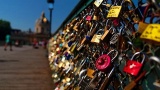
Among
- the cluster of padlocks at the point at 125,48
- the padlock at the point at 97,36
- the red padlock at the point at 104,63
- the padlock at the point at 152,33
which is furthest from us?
the padlock at the point at 97,36

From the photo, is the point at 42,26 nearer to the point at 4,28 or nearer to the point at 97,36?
the point at 4,28

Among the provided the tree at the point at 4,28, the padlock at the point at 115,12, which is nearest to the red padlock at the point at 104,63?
the padlock at the point at 115,12

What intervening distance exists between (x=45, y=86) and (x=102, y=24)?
367cm

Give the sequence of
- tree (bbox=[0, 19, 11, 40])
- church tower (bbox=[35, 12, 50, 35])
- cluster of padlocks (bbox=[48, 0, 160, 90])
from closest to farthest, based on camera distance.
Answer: cluster of padlocks (bbox=[48, 0, 160, 90]) < tree (bbox=[0, 19, 11, 40]) < church tower (bbox=[35, 12, 50, 35])

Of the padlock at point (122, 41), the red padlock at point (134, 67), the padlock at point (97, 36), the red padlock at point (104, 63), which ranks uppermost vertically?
the red padlock at point (134, 67)

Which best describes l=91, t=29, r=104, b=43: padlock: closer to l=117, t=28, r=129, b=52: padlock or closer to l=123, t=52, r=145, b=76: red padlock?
l=117, t=28, r=129, b=52: padlock

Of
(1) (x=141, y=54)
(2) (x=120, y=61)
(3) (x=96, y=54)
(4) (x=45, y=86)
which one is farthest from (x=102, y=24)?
(4) (x=45, y=86)

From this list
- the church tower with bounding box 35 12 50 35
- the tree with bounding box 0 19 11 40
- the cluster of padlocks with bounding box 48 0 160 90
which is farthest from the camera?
the church tower with bounding box 35 12 50 35

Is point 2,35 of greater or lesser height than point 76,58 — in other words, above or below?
below

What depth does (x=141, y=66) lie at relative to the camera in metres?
1.67

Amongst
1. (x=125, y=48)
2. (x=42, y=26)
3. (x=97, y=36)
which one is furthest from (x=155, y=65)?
(x=42, y=26)

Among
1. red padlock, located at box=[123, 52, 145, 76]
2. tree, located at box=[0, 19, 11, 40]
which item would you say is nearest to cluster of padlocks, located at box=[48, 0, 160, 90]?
red padlock, located at box=[123, 52, 145, 76]

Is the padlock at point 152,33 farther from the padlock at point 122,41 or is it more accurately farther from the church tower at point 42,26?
the church tower at point 42,26

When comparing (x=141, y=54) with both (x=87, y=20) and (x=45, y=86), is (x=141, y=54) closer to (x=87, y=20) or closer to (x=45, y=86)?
(x=87, y=20)
